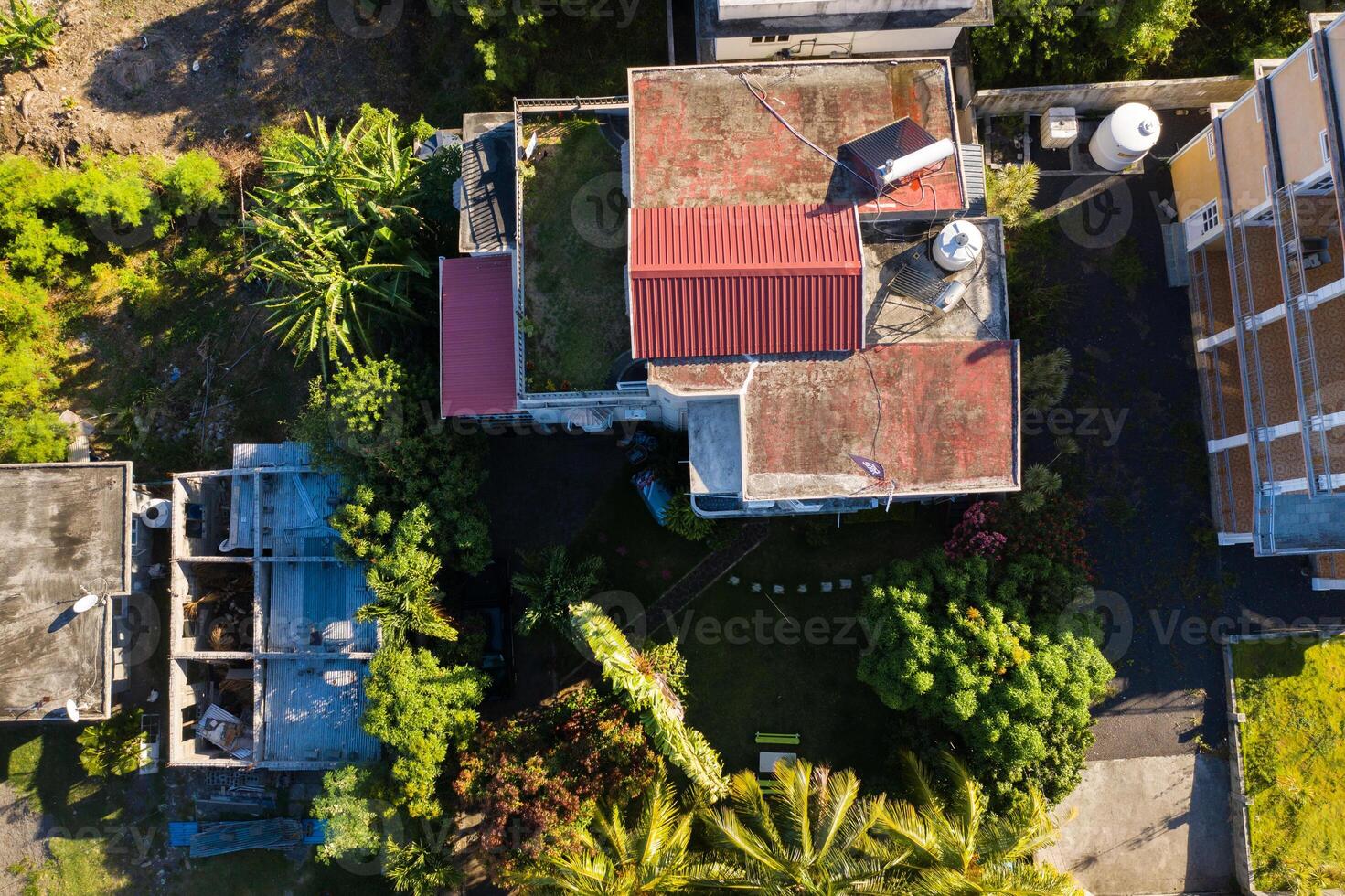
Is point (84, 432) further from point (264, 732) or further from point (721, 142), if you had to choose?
point (721, 142)

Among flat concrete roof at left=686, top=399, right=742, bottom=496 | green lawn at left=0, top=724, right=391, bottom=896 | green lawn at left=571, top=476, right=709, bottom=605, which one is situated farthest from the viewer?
green lawn at left=571, top=476, right=709, bottom=605

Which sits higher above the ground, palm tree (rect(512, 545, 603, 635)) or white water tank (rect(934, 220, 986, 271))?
white water tank (rect(934, 220, 986, 271))

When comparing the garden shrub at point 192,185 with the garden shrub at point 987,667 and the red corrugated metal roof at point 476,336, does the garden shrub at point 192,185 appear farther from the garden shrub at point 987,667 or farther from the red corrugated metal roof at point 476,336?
the garden shrub at point 987,667

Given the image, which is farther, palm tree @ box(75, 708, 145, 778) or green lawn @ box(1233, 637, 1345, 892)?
palm tree @ box(75, 708, 145, 778)

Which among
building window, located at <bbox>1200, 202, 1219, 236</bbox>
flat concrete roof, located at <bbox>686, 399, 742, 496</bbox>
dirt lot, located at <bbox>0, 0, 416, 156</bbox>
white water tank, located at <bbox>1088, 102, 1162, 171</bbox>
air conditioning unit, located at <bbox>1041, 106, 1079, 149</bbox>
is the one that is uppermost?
dirt lot, located at <bbox>0, 0, 416, 156</bbox>

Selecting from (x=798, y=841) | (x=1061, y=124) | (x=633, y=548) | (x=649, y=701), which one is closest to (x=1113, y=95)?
(x=1061, y=124)

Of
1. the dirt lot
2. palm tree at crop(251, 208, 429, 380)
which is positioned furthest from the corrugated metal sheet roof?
the dirt lot

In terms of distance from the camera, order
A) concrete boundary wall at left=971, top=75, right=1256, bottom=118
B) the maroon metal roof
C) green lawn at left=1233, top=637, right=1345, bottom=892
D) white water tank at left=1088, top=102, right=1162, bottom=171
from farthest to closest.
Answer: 1. concrete boundary wall at left=971, top=75, right=1256, bottom=118
2. green lawn at left=1233, top=637, right=1345, bottom=892
3. white water tank at left=1088, top=102, right=1162, bottom=171
4. the maroon metal roof

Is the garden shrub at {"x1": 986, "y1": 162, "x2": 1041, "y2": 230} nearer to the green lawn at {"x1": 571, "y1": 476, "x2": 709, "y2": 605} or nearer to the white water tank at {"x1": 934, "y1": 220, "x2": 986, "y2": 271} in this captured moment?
the white water tank at {"x1": 934, "y1": 220, "x2": 986, "y2": 271}
